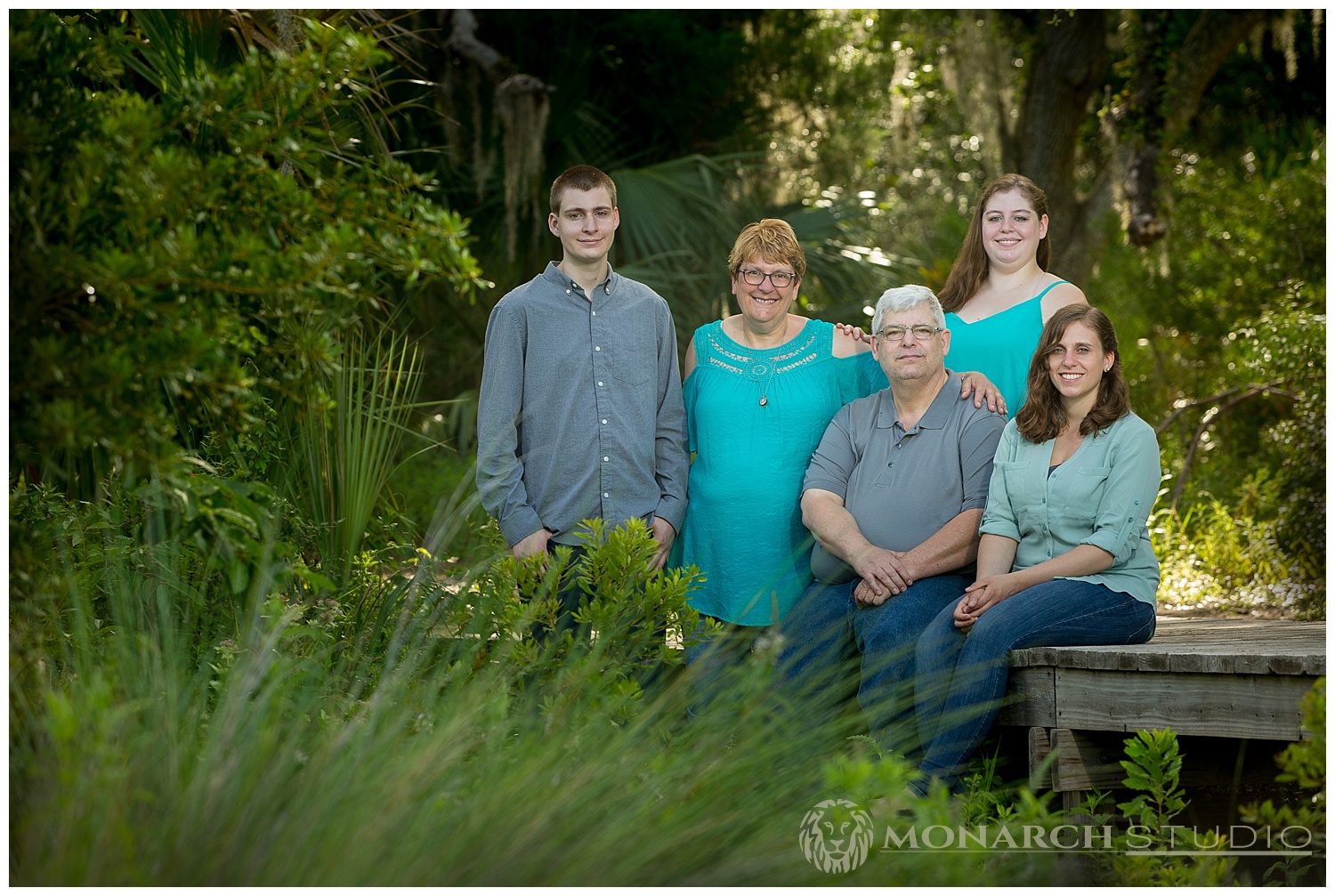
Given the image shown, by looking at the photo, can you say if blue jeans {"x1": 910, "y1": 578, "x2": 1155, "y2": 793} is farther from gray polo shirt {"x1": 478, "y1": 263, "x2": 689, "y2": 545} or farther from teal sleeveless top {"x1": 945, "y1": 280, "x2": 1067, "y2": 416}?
gray polo shirt {"x1": 478, "y1": 263, "x2": 689, "y2": 545}

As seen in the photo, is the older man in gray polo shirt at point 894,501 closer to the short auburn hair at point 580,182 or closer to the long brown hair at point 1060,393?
the long brown hair at point 1060,393

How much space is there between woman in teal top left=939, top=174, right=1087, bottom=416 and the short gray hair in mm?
329

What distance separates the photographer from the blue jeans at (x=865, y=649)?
3092mm

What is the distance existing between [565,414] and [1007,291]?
4.68 feet

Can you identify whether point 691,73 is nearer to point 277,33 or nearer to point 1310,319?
point 1310,319

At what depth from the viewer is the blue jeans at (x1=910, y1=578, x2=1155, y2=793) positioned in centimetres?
302

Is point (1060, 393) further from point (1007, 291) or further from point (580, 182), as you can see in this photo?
point (580, 182)

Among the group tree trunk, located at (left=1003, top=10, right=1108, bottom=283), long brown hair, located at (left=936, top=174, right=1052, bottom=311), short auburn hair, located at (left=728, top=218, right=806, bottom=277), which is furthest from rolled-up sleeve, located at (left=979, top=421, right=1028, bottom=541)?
tree trunk, located at (left=1003, top=10, right=1108, bottom=283)

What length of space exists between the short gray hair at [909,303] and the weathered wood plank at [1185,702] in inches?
40.4

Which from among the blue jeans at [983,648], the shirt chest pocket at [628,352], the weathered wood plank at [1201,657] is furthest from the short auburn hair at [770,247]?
the weathered wood plank at [1201,657]

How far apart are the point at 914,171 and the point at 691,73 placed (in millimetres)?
10876

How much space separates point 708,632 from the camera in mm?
3111

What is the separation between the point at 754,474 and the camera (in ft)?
11.6

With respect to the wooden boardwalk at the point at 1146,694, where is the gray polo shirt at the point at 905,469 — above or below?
above
